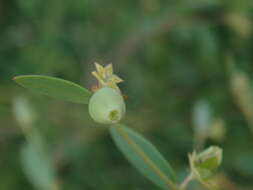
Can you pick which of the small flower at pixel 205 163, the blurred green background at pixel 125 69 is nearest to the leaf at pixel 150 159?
the small flower at pixel 205 163

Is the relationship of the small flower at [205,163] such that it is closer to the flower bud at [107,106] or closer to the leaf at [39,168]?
the flower bud at [107,106]

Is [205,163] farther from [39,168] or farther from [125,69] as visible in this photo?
[125,69]

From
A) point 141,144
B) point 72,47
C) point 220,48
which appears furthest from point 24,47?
point 141,144

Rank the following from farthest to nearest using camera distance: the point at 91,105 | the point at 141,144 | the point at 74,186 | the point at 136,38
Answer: the point at 136,38
the point at 74,186
the point at 141,144
the point at 91,105

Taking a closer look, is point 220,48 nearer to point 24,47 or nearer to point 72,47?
point 72,47

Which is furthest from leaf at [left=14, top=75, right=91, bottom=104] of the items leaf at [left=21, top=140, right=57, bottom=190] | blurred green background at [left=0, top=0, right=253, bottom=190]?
blurred green background at [left=0, top=0, right=253, bottom=190]

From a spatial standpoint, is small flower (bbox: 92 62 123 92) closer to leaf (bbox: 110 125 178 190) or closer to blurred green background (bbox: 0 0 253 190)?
leaf (bbox: 110 125 178 190)
